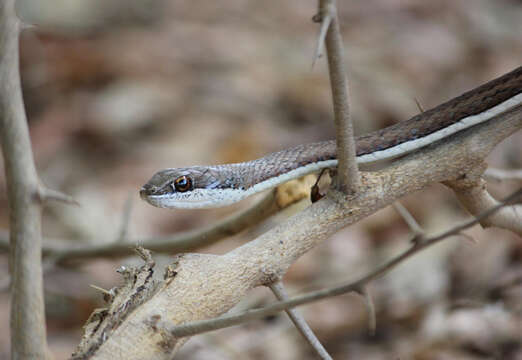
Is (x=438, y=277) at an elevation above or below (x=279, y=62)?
below

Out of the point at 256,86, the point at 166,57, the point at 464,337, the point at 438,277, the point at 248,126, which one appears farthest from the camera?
the point at 166,57

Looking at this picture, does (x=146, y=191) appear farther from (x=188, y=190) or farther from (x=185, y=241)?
(x=185, y=241)

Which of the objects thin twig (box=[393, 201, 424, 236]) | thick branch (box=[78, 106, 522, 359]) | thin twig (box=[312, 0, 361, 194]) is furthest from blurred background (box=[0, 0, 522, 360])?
thin twig (box=[312, 0, 361, 194])

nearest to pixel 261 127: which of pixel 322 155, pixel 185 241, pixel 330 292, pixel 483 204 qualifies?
pixel 185 241

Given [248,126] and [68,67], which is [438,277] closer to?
[248,126]

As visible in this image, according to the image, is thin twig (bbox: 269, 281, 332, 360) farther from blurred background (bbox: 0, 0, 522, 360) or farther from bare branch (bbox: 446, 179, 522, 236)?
blurred background (bbox: 0, 0, 522, 360)

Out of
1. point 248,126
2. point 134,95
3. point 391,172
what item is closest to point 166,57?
point 134,95
